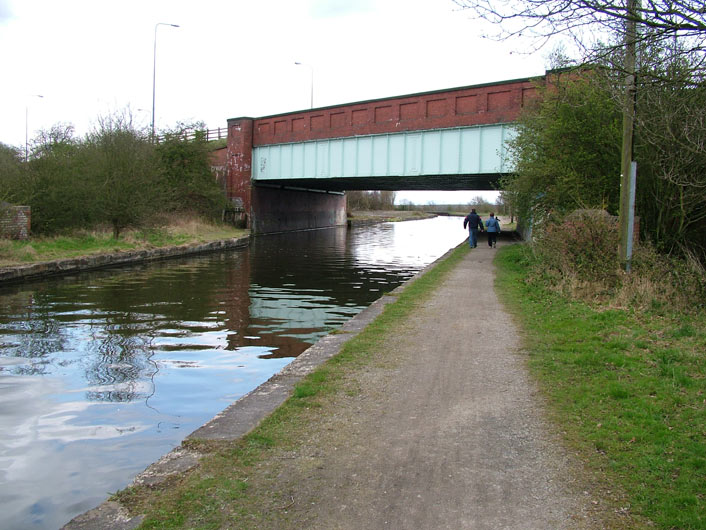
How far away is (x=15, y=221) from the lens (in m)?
19.1

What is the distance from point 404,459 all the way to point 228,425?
4.96ft

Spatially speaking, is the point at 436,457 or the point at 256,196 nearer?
the point at 436,457

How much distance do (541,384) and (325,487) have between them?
2976 millimetres

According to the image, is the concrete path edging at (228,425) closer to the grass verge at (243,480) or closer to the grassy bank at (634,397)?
the grass verge at (243,480)

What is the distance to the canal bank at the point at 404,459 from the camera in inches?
133

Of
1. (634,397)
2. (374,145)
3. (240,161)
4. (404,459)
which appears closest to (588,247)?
(634,397)

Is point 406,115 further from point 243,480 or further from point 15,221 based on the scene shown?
point 243,480

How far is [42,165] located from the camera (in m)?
20.5

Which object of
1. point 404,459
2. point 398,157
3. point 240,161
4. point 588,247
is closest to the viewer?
point 404,459

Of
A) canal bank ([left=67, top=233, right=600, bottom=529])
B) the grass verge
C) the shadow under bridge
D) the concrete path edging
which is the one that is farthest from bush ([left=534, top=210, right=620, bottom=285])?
the shadow under bridge

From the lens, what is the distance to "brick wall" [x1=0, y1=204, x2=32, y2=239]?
1827cm

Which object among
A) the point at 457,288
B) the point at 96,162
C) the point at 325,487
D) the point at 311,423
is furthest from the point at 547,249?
the point at 96,162

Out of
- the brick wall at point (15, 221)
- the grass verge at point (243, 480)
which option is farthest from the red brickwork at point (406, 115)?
the grass verge at point (243, 480)

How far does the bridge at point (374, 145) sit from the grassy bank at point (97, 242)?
7556 millimetres
